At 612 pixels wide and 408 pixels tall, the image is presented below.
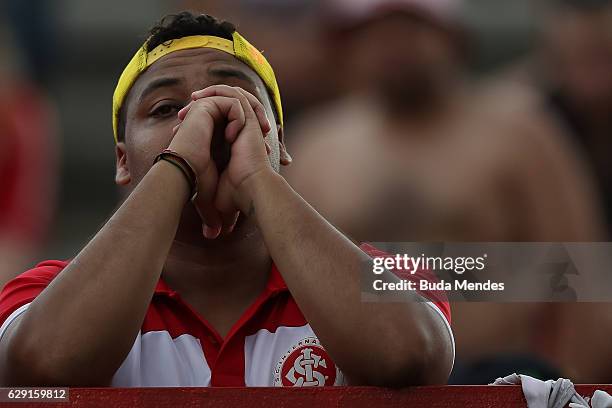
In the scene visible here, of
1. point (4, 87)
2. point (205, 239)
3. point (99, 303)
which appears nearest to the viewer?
point (99, 303)

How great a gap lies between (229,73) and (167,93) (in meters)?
0.14

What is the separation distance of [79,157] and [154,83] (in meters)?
3.05

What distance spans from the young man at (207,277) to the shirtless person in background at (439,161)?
32.0 inches

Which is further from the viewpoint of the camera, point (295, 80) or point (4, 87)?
point (4, 87)

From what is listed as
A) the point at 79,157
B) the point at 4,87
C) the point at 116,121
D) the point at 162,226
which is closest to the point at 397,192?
the point at 116,121

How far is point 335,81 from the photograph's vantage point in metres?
4.09

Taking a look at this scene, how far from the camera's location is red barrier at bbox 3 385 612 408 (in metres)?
1.93

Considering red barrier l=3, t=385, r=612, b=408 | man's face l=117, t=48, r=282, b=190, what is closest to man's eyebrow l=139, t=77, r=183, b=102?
man's face l=117, t=48, r=282, b=190

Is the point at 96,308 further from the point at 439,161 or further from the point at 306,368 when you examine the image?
the point at 439,161

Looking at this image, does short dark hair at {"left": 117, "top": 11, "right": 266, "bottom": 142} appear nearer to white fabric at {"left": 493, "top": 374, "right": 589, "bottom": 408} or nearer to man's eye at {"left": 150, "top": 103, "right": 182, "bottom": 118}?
man's eye at {"left": 150, "top": 103, "right": 182, "bottom": 118}

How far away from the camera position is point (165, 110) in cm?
250

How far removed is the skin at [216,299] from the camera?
2.05 m

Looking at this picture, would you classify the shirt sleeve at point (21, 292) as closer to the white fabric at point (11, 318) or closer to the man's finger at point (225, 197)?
the white fabric at point (11, 318)

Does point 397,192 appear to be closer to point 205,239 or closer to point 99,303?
point 205,239
